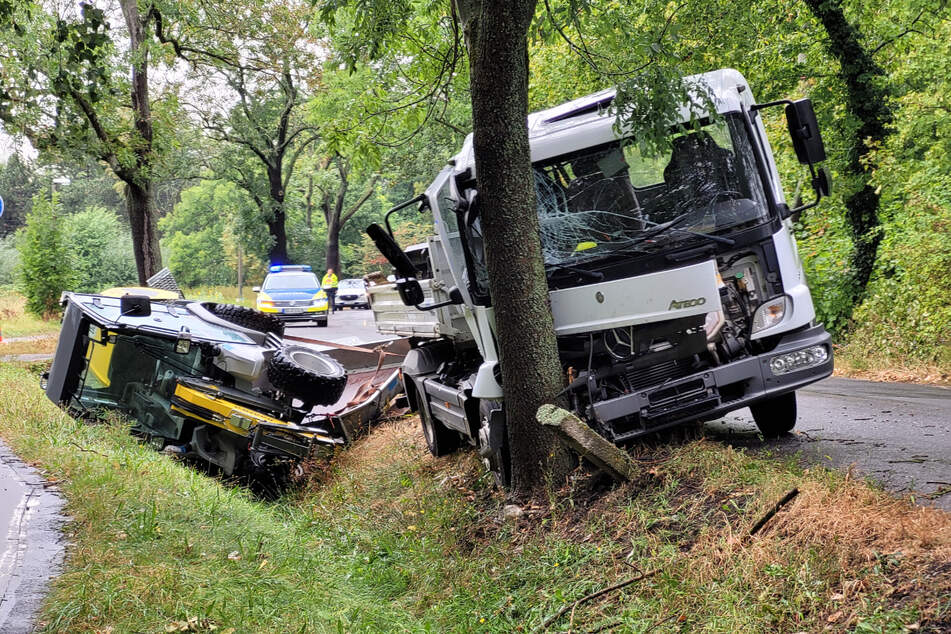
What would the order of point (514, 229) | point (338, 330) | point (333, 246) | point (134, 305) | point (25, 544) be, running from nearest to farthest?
point (25, 544)
point (514, 229)
point (134, 305)
point (338, 330)
point (333, 246)

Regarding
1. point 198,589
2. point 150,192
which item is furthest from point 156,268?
point 198,589

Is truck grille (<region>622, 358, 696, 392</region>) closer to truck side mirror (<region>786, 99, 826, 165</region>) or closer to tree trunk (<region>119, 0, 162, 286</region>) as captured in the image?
truck side mirror (<region>786, 99, 826, 165</region>)

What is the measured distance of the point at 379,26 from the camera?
8.84 m

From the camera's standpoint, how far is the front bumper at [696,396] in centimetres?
684

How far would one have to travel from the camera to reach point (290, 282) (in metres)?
30.1

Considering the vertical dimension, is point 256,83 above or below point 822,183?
above

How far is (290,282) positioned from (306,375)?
19.8 m

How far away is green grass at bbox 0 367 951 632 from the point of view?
4.45m

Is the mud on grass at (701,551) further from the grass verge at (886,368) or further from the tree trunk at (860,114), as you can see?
the tree trunk at (860,114)

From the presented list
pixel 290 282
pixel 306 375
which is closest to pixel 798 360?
pixel 306 375

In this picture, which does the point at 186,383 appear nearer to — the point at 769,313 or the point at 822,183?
the point at 769,313

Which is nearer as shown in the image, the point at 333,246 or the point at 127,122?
the point at 127,122

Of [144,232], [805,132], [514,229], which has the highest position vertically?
[144,232]

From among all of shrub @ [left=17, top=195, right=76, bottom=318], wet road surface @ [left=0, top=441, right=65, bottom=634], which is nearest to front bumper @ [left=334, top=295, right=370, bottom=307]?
shrub @ [left=17, top=195, right=76, bottom=318]
